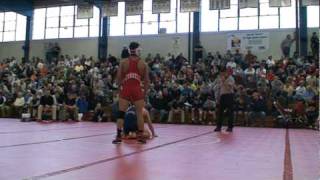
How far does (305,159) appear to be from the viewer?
17.3ft

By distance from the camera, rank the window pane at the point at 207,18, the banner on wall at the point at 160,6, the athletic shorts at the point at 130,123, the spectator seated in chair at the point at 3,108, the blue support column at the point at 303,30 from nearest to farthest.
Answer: the athletic shorts at the point at 130,123, the spectator seated in chair at the point at 3,108, the blue support column at the point at 303,30, the banner on wall at the point at 160,6, the window pane at the point at 207,18

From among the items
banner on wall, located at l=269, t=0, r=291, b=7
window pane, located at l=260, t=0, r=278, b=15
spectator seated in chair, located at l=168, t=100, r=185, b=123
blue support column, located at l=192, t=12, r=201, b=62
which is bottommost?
spectator seated in chair, located at l=168, t=100, r=185, b=123

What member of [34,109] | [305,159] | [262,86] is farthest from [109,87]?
[305,159]

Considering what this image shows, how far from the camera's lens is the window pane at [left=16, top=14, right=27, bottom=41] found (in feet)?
90.3

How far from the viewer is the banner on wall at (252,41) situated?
21.8 m

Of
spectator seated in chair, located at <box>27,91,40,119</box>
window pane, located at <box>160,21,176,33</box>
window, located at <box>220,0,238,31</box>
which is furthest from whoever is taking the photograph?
window pane, located at <box>160,21,176,33</box>

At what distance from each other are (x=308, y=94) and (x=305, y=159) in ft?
35.8

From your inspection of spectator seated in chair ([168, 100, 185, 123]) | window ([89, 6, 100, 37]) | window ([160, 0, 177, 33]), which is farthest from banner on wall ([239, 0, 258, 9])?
window ([89, 6, 100, 37])

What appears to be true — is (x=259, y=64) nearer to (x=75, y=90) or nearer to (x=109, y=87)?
(x=109, y=87)

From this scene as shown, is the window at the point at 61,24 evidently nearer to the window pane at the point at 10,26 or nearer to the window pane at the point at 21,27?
the window pane at the point at 21,27

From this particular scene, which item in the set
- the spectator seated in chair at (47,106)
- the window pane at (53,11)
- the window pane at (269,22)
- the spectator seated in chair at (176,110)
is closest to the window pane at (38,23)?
the window pane at (53,11)

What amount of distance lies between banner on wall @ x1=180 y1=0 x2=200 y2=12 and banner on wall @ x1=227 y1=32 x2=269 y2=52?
2477 millimetres

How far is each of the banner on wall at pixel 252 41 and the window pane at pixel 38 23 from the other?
461 inches

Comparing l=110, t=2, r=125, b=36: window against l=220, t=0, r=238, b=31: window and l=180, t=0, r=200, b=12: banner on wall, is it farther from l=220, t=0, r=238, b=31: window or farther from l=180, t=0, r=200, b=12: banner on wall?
l=220, t=0, r=238, b=31: window
